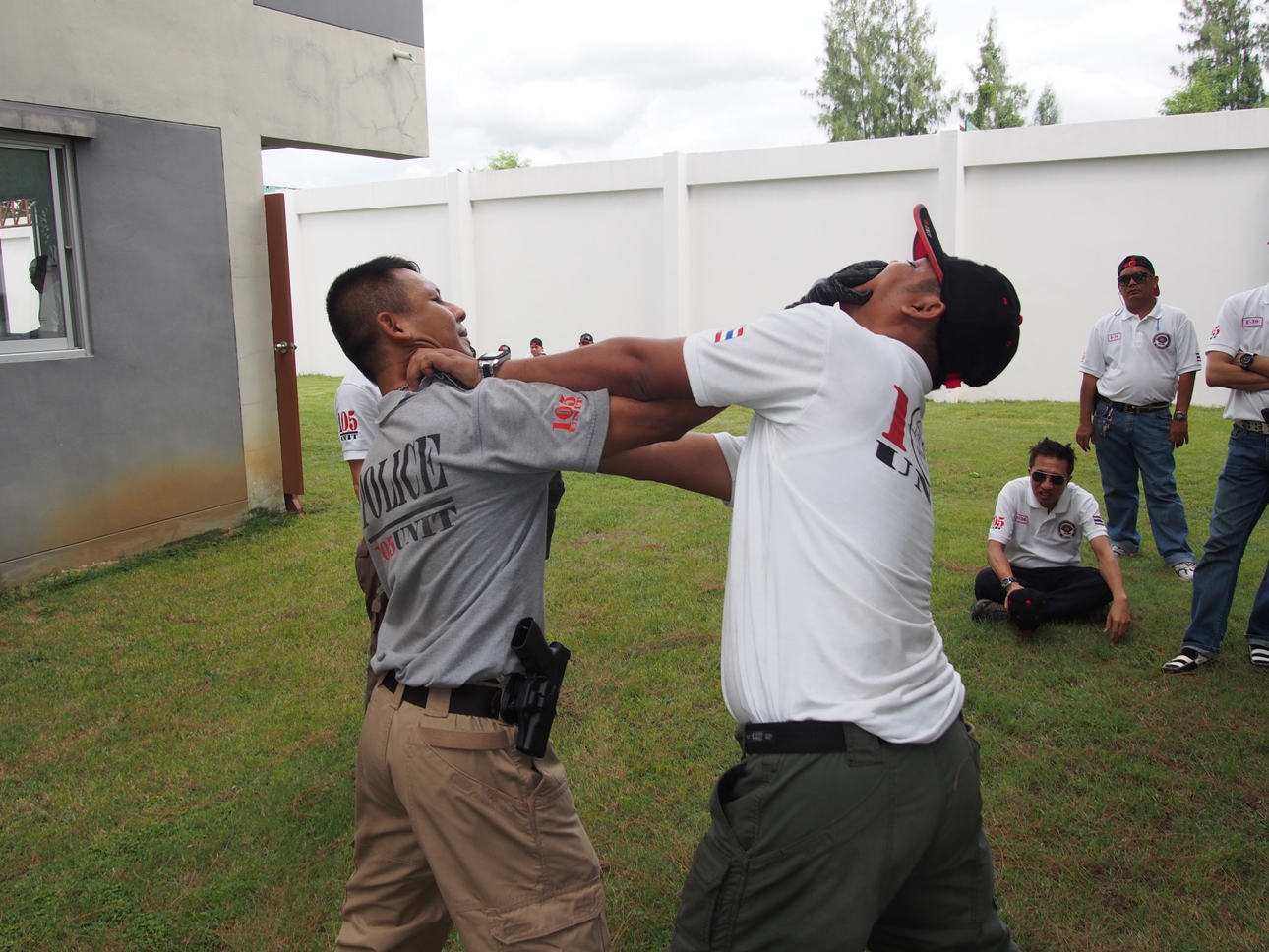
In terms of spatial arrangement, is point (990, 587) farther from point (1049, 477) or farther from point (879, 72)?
point (879, 72)

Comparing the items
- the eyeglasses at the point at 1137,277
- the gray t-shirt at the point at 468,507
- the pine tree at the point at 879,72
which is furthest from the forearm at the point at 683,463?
the pine tree at the point at 879,72

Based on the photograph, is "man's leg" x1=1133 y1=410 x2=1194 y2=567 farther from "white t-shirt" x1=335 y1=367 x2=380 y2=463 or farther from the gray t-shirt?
the gray t-shirt

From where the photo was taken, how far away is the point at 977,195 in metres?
16.5

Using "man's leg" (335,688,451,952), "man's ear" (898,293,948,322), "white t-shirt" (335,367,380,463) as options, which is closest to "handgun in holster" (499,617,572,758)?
"man's leg" (335,688,451,952)

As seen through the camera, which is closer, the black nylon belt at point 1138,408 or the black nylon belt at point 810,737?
the black nylon belt at point 810,737

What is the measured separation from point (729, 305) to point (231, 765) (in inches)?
613

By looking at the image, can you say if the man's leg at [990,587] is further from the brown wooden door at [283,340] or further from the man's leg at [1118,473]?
the brown wooden door at [283,340]

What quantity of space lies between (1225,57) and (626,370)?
1786 inches

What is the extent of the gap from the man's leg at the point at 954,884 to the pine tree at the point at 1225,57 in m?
43.2

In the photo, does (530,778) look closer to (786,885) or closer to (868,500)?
(786,885)

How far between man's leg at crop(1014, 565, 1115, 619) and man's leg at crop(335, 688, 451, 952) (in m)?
4.43

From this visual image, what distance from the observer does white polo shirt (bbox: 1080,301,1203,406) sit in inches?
274

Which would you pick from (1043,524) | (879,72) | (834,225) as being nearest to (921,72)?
(879,72)

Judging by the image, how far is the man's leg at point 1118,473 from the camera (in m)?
7.09
